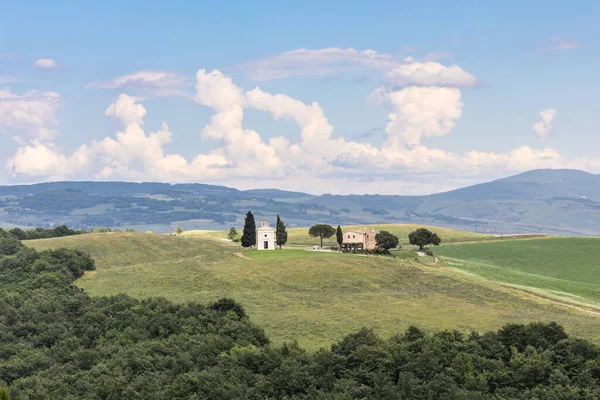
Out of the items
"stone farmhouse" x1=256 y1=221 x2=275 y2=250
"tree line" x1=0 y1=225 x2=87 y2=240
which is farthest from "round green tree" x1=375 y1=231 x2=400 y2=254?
"tree line" x1=0 y1=225 x2=87 y2=240

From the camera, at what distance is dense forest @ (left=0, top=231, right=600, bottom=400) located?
44562mm

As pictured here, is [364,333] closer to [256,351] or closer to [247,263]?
[256,351]

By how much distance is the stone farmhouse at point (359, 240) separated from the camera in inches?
5512

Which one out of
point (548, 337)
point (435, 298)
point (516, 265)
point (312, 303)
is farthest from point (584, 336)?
point (516, 265)

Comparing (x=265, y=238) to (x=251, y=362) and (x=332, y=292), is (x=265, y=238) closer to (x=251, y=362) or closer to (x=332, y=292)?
Result: (x=332, y=292)

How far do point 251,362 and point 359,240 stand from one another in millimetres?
89214

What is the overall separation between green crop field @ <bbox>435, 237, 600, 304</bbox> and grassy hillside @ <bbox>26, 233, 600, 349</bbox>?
41.5 feet

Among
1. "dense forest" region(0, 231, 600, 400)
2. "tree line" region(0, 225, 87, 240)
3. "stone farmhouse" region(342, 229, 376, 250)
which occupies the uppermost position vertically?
"stone farmhouse" region(342, 229, 376, 250)

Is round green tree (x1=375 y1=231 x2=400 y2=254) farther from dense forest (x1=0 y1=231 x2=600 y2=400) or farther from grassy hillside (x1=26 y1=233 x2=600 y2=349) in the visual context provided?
dense forest (x1=0 y1=231 x2=600 y2=400)

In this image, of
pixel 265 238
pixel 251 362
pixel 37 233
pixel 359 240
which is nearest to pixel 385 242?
pixel 359 240

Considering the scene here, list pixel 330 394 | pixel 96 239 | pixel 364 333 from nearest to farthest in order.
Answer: pixel 330 394 → pixel 364 333 → pixel 96 239

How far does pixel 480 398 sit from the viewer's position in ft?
131

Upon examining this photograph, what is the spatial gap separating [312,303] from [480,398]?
44.9 m

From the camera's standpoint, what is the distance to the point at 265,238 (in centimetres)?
13562
